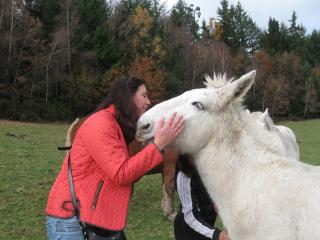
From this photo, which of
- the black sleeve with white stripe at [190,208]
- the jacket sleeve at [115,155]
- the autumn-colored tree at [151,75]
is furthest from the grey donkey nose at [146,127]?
the autumn-colored tree at [151,75]

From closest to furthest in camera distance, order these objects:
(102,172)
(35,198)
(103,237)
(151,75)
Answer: (102,172)
(103,237)
(35,198)
(151,75)

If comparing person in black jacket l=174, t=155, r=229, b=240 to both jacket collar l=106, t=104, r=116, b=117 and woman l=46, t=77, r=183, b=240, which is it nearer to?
woman l=46, t=77, r=183, b=240

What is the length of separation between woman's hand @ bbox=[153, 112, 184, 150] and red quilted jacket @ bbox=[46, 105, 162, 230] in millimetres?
63

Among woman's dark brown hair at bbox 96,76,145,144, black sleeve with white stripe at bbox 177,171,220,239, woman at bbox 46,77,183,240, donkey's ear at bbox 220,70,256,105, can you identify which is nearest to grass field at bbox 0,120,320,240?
black sleeve with white stripe at bbox 177,171,220,239

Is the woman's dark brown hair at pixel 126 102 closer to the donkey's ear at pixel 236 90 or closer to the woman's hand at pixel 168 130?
the woman's hand at pixel 168 130

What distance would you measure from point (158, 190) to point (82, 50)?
103 feet

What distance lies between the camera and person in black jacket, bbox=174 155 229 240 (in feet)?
11.4

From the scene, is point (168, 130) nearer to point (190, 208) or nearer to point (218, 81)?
point (218, 81)

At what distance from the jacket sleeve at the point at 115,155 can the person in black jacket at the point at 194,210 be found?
0.43 meters

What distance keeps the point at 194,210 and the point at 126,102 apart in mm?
1106

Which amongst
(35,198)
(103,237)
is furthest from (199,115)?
(35,198)

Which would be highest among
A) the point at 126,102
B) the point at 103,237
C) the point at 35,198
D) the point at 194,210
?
the point at 126,102

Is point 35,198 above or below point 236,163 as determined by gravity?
below

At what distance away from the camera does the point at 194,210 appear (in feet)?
12.0
